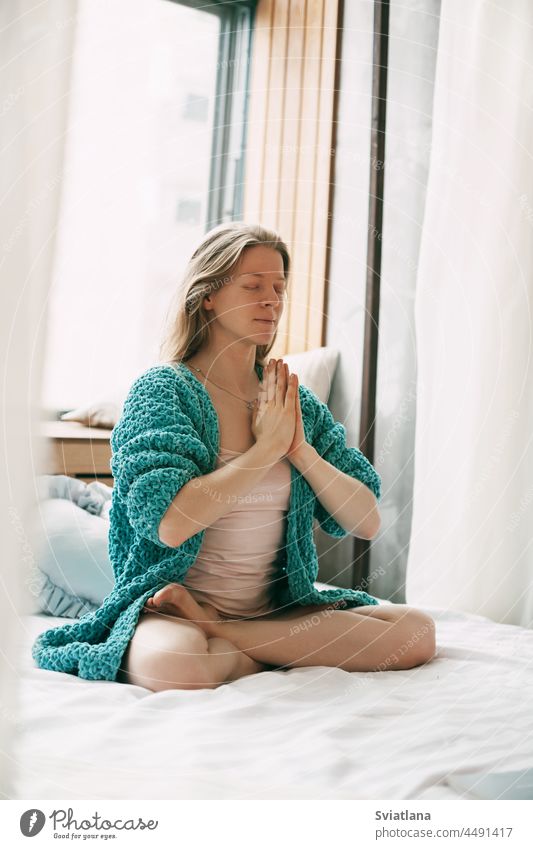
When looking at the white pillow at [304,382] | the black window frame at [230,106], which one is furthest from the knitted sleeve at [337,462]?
the black window frame at [230,106]

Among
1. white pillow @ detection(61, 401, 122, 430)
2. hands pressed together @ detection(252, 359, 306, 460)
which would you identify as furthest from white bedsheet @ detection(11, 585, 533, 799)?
white pillow @ detection(61, 401, 122, 430)

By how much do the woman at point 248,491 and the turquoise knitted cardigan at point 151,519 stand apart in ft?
0.06

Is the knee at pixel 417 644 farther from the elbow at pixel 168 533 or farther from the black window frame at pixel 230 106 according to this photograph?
the black window frame at pixel 230 106

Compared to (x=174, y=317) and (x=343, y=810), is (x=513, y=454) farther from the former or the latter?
(x=343, y=810)

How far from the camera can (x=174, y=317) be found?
1044mm

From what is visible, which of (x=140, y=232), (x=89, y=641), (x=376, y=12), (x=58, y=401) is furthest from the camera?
(x=140, y=232)

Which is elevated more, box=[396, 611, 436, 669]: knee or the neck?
the neck

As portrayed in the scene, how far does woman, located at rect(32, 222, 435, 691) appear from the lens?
2.88 feet

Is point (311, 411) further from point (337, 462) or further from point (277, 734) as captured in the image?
point (277, 734)

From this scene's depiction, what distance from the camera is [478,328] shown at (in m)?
1.35

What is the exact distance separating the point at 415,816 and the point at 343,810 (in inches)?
2.3

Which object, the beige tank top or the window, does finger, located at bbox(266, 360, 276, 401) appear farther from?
the window

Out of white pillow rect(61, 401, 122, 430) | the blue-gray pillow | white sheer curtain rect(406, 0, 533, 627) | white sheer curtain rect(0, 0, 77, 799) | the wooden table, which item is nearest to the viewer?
white sheer curtain rect(0, 0, 77, 799)

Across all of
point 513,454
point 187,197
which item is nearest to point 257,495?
point 513,454
